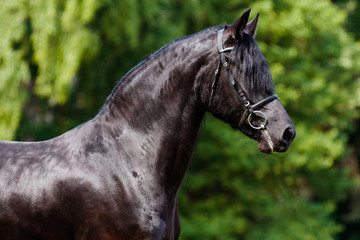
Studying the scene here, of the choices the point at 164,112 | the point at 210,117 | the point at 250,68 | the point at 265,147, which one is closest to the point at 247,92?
the point at 250,68

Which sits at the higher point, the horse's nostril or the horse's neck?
the horse's neck

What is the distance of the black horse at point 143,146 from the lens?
11.3 ft

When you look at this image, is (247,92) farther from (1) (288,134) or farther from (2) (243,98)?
(1) (288,134)

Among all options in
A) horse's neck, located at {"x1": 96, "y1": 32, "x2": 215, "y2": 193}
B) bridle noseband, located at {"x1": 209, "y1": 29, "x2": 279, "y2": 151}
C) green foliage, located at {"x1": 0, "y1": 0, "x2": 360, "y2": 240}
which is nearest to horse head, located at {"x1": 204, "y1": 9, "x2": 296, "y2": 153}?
bridle noseband, located at {"x1": 209, "y1": 29, "x2": 279, "y2": 151}

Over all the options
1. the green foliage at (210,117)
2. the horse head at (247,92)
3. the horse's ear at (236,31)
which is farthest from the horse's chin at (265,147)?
the green foliage at (210,117)

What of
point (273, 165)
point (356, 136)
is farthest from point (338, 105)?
point (356, 136)

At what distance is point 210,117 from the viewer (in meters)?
14.8

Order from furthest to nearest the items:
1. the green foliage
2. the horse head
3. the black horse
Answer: the green foliage, the horse head, the black horse

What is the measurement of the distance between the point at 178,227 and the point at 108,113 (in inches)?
33.7

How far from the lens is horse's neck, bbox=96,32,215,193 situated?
363cm

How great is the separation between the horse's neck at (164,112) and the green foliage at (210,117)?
8238mm

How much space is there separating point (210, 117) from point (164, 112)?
36.7 ft

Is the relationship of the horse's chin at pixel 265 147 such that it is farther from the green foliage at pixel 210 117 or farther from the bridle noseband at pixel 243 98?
the green foliage at pixel 210 117

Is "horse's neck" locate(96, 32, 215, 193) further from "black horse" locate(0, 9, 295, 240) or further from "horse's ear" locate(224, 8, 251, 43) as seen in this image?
"horse's ear" locate(224, 8, 251, 43)
